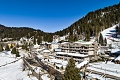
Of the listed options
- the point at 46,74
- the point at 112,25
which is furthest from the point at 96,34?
the point at 46,74

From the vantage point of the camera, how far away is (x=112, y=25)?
398 feet

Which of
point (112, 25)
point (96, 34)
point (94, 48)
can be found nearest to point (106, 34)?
point (96, 34)

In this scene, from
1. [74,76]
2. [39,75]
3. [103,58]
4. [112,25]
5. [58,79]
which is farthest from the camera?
[112,25]

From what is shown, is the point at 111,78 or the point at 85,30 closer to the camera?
the point at 111,78

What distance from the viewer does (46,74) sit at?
47781 millimetres

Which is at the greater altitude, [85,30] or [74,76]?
[85,30]

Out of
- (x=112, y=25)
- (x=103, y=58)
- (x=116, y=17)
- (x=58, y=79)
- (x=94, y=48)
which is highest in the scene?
(x=116, y=17)

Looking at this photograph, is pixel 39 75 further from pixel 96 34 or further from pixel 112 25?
pixel 112 25

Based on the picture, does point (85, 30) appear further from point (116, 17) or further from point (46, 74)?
point (46, 74)

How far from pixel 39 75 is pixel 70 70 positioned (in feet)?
69.8

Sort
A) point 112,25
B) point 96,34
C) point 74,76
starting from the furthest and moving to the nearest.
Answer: point 112,25 → point 96,34 → point 74,76

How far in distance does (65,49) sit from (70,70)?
45.3m

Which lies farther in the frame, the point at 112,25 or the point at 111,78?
the point at 112,25

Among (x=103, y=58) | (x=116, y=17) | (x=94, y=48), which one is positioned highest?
(x=116, y=17)
